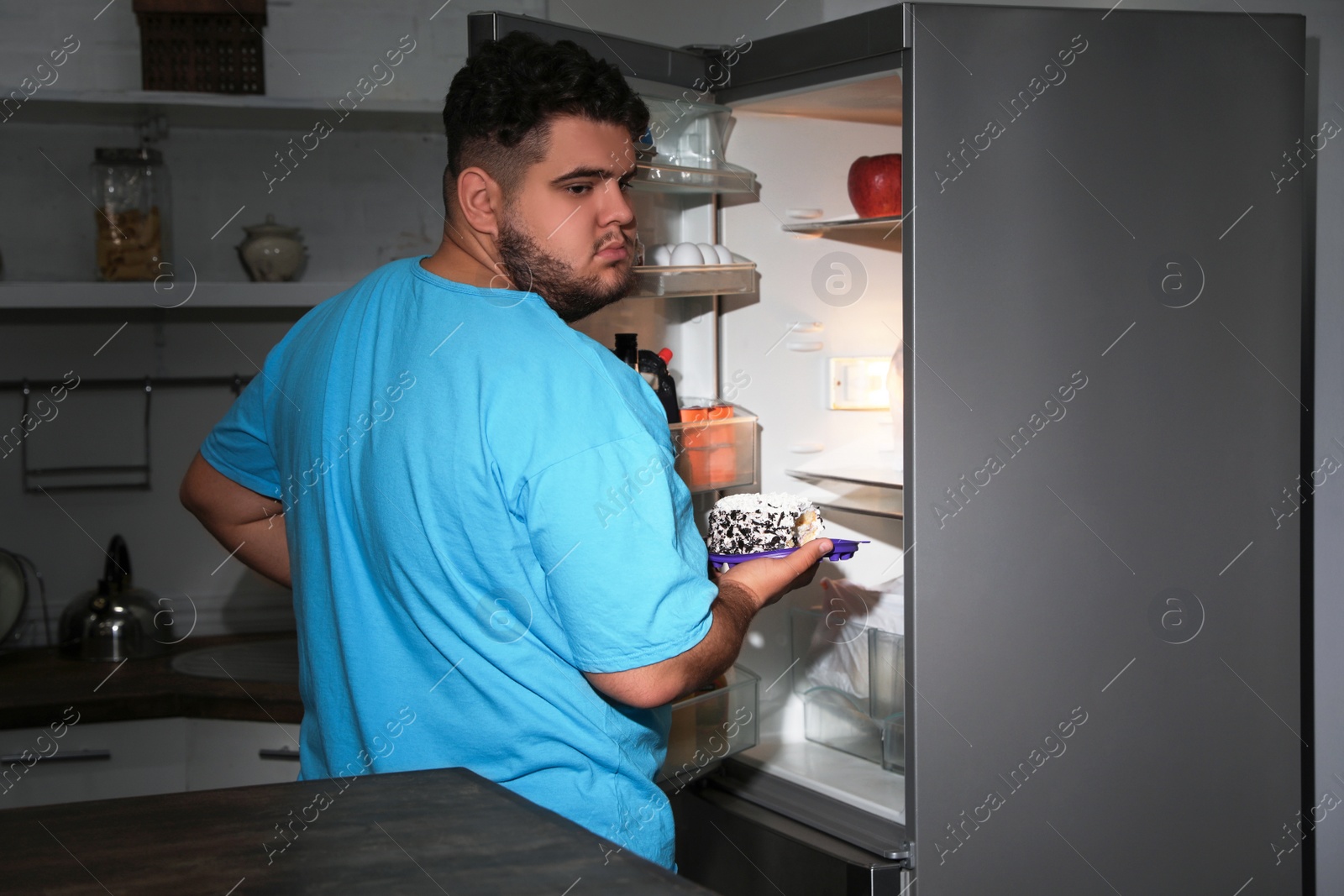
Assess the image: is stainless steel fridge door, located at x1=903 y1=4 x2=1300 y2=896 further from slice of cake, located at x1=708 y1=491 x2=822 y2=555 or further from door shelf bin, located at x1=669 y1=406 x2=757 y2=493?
door shelf bin, located at x1=669 y1=406 x2=757 y2=493

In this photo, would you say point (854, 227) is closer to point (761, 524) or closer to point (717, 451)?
point (717, 451)

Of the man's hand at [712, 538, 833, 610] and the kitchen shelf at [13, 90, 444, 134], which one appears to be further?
the kitchen shelf at [13, 90, 444, 134]

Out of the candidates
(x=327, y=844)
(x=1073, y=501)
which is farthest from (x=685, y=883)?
(x=1073, y=501)

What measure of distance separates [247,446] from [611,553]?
609 mm

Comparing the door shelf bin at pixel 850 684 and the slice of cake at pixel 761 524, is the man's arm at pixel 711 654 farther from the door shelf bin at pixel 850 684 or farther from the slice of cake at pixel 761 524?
the door shelf bin at pixel 850 684

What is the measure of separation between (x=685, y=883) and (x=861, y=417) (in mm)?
1701

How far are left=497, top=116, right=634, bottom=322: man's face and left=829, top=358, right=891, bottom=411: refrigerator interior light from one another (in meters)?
1.05

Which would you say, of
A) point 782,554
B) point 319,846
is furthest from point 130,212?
point 319,846

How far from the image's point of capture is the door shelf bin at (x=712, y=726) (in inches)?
75.9

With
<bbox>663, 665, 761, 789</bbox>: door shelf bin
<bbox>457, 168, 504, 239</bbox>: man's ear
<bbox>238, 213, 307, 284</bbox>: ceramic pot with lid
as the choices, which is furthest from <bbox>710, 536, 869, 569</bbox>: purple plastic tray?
<bbox>238, 213, 307, 284</bbox>: ceramic pot with lid

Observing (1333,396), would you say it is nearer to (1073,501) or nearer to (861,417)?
(1073,501)

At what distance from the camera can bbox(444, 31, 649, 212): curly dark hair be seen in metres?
1.21

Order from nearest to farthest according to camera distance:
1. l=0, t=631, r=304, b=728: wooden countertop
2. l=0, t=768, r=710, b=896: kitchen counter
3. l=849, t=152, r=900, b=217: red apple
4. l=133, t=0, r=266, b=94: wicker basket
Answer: l=0, t=768, r=710, b=896: kitchen counter → l=849, t=152, r=900, b=217: red apple → l=0, t=631, r=304, b=728: wooden countertop → l=133, t=0, r=266, b=94: wicker basket

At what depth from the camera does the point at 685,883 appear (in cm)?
69
